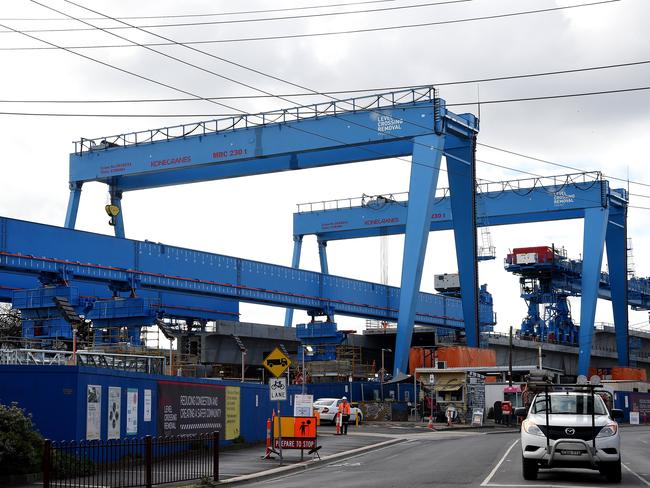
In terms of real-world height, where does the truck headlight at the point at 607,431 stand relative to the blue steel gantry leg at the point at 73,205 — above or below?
below

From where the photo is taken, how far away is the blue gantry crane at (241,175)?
151 feet

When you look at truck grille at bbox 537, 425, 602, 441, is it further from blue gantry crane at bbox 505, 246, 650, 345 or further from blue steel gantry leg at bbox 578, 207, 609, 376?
blue gantry crane at bbox 505, 246, 650, 345

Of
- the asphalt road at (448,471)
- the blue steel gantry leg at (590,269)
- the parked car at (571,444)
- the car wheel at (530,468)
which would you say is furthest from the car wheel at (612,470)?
the blue steel gantry leg at (590,269)

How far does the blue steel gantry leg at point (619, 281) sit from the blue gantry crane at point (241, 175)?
25886 millimetres

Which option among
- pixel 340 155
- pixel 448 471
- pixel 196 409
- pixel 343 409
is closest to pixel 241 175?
pixel 340 155

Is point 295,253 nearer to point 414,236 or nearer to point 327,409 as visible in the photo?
point 414,236

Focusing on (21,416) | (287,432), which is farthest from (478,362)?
(21,416)

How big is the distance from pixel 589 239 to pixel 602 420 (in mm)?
55281

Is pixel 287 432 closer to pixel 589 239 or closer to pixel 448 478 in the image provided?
pixel 448 478

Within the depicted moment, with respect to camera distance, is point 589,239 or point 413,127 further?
point 589,239

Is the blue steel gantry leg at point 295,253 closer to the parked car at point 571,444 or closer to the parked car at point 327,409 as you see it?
the parked car at point 327,409

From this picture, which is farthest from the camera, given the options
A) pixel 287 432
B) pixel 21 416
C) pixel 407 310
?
pixel 407 310

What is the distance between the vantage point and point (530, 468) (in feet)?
63.6

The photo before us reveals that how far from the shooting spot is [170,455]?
961 inches
